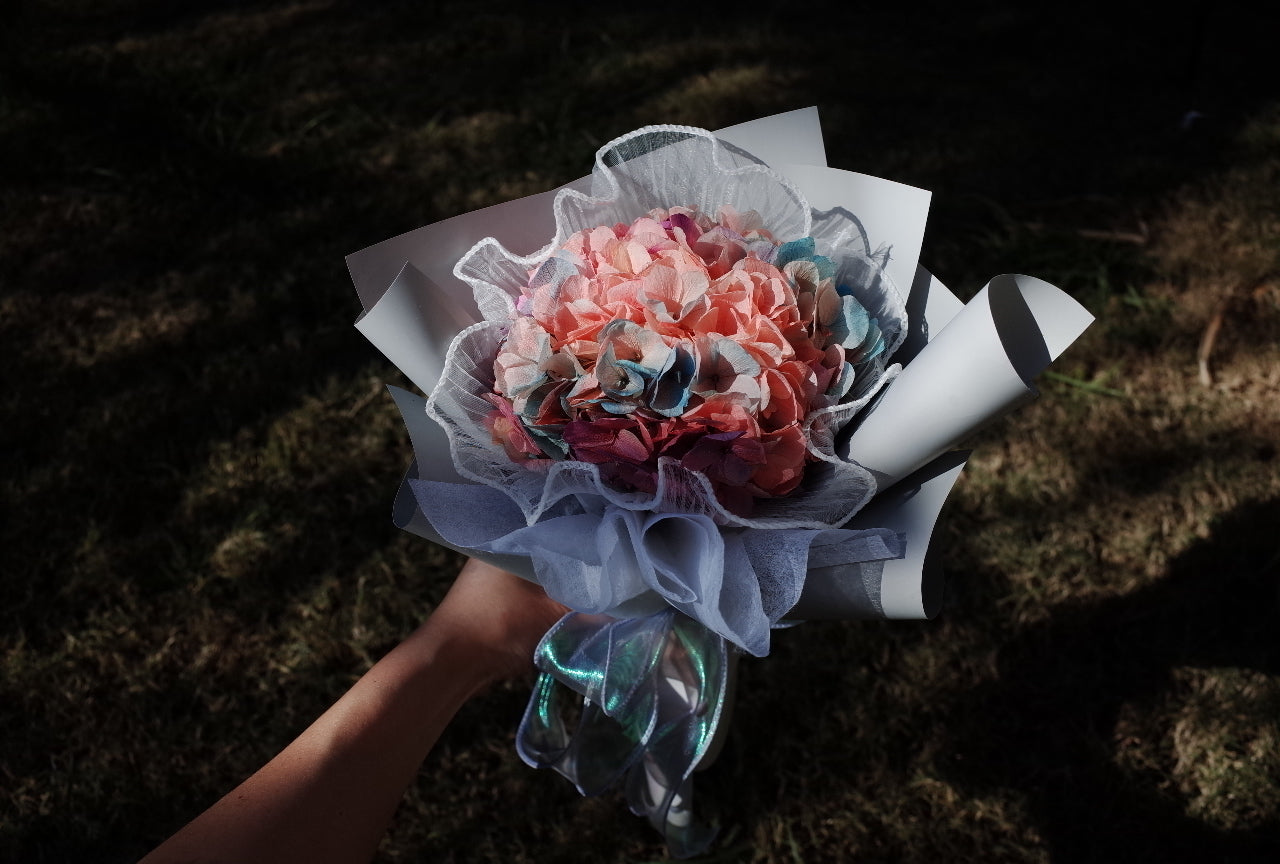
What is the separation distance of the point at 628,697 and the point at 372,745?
1.00 feet

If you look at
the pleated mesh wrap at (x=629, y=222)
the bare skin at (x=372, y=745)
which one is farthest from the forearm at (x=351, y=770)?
the pleated mesh wrap at (x=629, y=222)

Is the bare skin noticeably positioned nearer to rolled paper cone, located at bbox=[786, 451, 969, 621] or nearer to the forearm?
the forearm

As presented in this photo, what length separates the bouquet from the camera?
1.02 meters

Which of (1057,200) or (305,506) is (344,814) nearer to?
(305,506)

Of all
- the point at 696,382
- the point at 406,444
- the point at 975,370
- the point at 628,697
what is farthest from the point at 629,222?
the point at 406,444

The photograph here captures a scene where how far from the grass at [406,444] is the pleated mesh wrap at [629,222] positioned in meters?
0.91

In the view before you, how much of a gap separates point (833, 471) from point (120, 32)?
3.86 metres

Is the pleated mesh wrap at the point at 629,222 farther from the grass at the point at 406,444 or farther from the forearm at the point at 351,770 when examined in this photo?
the grass at the point at 406,444

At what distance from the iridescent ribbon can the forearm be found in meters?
0.13

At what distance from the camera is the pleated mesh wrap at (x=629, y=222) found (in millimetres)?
1056

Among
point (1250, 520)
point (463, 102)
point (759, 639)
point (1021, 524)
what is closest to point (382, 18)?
point (463, 102)

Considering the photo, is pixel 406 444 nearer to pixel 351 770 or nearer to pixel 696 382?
pixel 351 770

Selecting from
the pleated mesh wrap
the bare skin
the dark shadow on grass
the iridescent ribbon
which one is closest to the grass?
the dark shadow on grass

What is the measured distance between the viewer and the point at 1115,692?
6.28 feet
